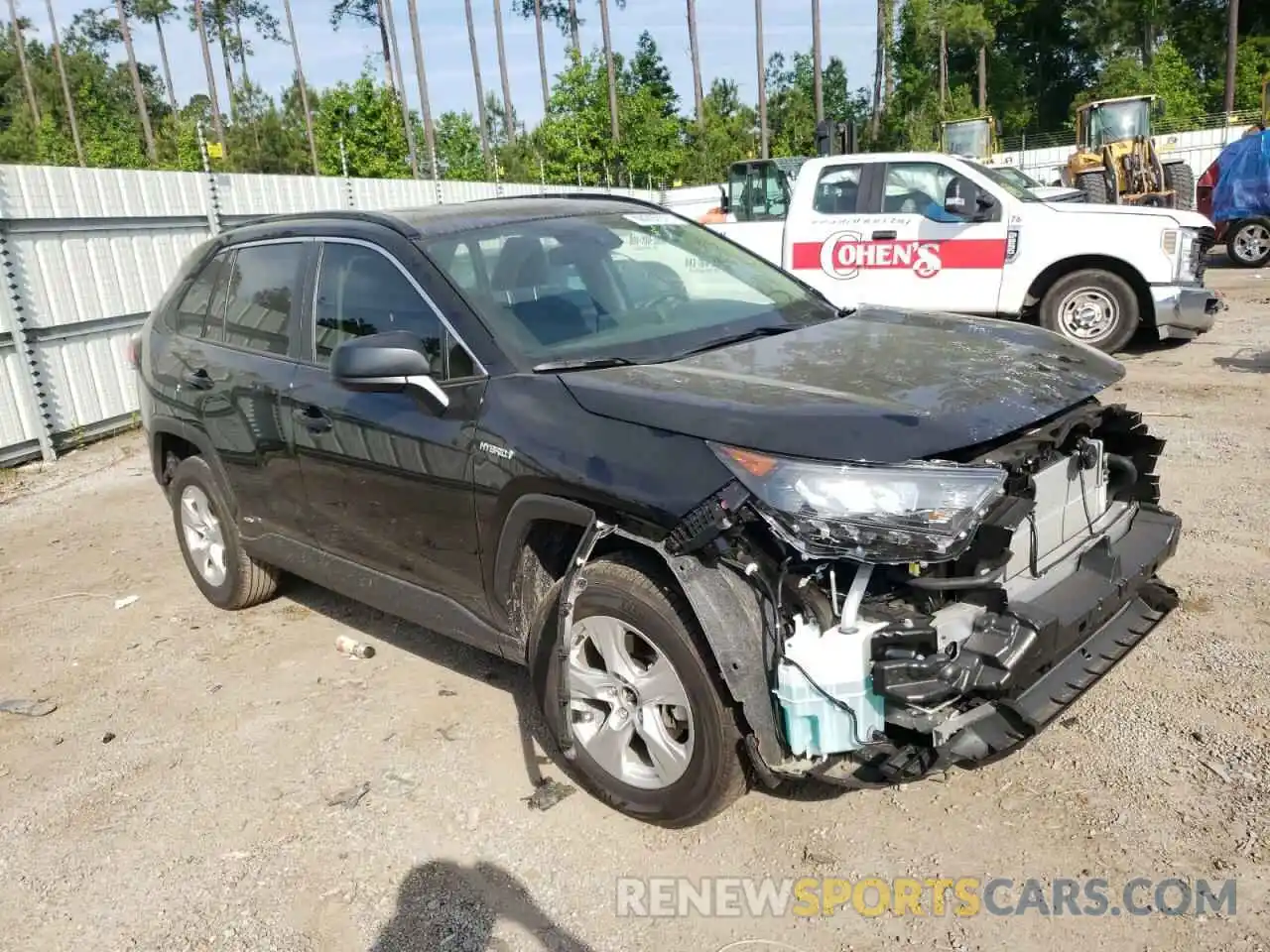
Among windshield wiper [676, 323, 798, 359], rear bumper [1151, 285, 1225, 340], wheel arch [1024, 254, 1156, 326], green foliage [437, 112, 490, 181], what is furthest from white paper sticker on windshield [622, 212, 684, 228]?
green foliage [437, 112, 490, 181]

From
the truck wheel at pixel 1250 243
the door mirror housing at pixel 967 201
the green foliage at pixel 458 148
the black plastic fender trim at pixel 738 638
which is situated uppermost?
the green foliage at pixel 458 148

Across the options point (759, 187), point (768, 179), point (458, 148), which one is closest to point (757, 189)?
point (759, 187)

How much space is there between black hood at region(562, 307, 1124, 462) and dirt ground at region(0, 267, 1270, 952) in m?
1.19

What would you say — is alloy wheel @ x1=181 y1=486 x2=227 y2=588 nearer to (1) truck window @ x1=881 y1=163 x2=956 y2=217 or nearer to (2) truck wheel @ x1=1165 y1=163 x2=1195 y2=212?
(1) truck window @ x1=881 y1=163 x2=956 y2=217

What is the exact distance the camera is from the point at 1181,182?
18.1 m

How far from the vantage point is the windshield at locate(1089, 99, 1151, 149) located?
22.2 metres

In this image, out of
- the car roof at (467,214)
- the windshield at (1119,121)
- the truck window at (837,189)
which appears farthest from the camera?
the windshield at (1119,121)

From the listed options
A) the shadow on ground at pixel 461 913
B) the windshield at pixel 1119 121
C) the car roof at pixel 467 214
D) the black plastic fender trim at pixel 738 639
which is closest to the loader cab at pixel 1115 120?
the windshield at pixel 1119 121

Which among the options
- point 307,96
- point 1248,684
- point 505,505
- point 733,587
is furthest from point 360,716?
point 307,96

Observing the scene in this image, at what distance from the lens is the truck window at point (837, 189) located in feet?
32.2

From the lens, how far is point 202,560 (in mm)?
5262

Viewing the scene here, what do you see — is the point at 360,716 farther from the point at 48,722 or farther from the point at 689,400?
the point at 689,400

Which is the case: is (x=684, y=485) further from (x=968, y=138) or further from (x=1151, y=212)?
(x=968, y=138)

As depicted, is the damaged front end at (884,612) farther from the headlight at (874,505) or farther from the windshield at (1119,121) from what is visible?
the windshield at (1119,121)
